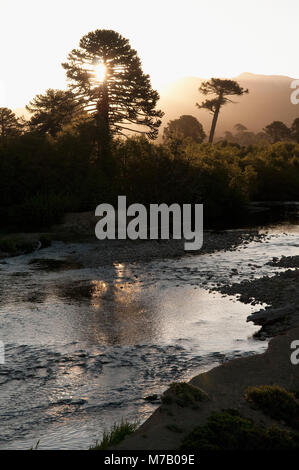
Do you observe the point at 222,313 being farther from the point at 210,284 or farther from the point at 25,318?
the point at 25,318

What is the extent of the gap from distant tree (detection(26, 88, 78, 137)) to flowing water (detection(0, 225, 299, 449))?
2577cm

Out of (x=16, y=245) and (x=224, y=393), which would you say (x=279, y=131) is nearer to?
(x=16, y=245)

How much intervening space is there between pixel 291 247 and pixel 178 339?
61.0ft

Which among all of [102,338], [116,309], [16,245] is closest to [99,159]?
[16,245]

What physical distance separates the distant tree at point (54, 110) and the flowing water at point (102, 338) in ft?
84.6

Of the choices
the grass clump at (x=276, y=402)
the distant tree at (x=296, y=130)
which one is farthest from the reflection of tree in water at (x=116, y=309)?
the distant tree at (x=296, y=130)

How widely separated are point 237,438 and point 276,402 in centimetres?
174

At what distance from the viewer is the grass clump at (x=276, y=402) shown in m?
10.0

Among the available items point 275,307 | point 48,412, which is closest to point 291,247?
point 275,307

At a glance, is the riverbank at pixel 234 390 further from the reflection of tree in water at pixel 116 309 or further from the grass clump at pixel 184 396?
the reflection of tree in water at pixel 116 309

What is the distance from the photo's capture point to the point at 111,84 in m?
48.3
